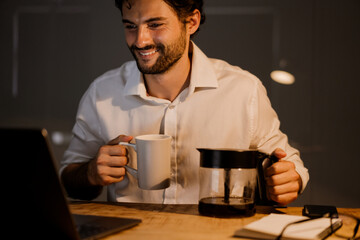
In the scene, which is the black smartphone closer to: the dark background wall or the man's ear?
the man's ear

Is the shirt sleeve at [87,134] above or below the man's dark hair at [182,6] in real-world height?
below

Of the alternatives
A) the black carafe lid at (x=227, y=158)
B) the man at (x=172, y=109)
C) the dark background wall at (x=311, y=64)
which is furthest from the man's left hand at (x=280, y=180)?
the dark background wall at (x=311, y=64)

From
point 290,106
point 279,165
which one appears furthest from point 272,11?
point 279,165

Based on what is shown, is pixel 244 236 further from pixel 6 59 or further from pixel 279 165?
pixel 6 59

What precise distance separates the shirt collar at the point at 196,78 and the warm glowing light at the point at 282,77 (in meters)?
1.04

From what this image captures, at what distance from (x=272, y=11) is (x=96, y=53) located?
3.56ft

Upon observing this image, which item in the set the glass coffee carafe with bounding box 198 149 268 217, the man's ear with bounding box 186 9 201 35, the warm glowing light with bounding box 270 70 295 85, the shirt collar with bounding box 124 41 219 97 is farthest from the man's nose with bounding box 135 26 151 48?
the warm glowing light with bounding box 270 70 295 85

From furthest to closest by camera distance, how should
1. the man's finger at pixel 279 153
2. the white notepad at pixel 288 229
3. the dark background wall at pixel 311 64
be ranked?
the dark background wall at pixel 311 64 < the man's finger at pixel 279 153 < the white notepad at pixel 288 229

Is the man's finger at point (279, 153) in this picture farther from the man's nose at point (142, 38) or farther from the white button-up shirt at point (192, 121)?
the man's nose at point (142, 38)

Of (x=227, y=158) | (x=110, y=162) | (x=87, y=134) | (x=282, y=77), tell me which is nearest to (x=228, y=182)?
(x=227, y=158)

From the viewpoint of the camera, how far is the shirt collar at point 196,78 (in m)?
1.58

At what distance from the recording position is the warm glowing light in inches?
102

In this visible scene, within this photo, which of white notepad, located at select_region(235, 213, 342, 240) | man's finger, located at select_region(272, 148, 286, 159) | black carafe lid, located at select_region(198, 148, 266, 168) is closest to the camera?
white notepad, located at select_region(235, 213, 342, 240)

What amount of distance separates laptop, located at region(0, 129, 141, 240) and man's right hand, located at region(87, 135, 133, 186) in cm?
50
